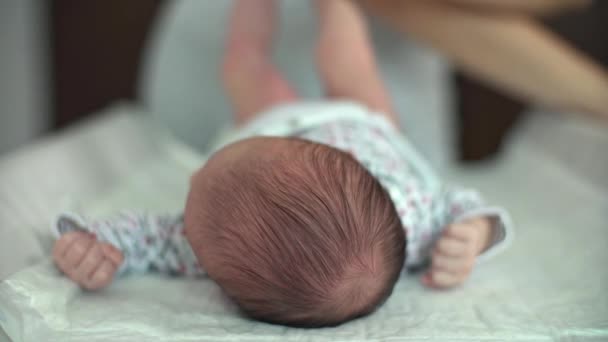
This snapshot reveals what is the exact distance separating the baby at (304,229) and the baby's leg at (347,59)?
103mm

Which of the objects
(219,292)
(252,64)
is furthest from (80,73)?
(219,292)

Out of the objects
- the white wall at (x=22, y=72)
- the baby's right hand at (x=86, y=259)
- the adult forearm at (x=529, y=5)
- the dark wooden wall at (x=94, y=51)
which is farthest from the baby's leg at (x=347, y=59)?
the white wall at (x=22, y=72)

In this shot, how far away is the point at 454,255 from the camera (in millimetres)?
677

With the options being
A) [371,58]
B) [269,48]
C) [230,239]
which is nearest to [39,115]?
[269,48]

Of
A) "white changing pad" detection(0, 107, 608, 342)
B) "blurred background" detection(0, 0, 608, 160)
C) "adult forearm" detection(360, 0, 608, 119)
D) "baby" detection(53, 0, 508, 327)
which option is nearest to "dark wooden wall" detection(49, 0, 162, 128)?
"blurred background" detection(0, 0, 608, 160)

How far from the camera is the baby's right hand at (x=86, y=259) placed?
621mm

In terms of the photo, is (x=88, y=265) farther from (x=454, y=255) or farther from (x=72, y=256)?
(x=454, y=255)

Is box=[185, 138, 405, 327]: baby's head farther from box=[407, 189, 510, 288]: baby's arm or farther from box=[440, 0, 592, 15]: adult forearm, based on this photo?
box=[440, 0, 592, 15]: adult forearm

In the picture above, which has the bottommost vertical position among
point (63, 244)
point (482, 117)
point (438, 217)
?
point (482, 117)

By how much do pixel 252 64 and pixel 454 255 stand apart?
489mm

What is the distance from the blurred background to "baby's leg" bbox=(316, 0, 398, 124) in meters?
0.62

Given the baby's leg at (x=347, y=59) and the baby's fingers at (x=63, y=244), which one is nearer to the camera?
the baby's fingers at (x=63, y=244)

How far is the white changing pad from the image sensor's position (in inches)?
21.7

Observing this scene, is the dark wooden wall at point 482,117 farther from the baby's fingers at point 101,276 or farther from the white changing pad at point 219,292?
the baby's fingers at point 101,276
